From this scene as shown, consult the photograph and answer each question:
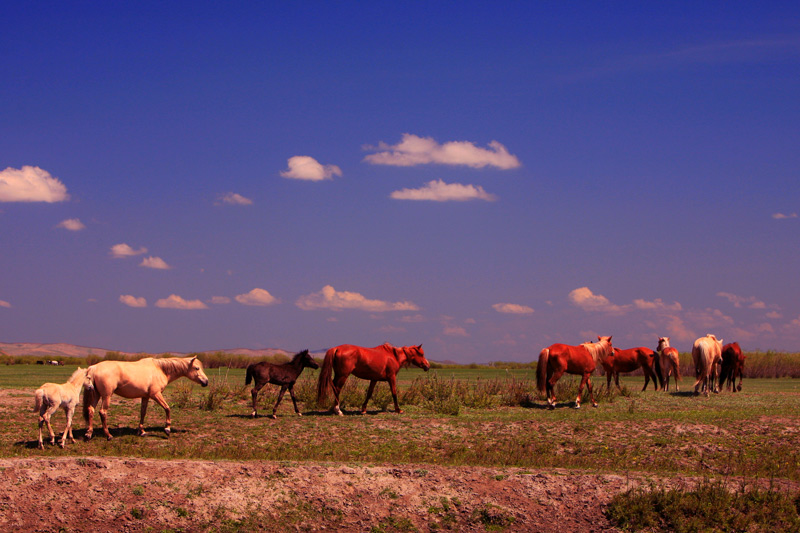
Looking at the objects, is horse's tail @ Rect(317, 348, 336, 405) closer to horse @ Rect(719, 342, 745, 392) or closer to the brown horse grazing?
the brown horse grazing

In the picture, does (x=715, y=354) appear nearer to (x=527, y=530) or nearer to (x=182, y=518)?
(x=527, y=530)

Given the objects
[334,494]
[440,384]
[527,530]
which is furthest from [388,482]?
[440,384]

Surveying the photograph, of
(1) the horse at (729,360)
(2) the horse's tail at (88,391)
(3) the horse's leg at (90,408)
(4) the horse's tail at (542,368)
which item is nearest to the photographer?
(3) the horse's leg at (90,408)

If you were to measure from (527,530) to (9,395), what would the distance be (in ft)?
52.1

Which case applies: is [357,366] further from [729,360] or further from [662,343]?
[729,360]

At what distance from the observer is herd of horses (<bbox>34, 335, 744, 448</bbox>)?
49.7 ft

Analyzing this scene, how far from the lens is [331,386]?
20.1 meters

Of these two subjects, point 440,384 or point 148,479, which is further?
point 440,384

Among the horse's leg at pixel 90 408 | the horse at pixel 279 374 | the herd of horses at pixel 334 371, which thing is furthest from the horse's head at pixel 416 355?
the horse's leg at pixel 90 408

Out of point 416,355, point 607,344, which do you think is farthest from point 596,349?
point 416,355

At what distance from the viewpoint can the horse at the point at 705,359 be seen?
2605cm

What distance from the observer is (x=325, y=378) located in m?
19.6

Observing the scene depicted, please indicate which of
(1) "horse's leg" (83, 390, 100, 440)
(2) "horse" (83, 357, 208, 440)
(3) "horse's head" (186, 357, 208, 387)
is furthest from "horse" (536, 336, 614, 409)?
(1) "horse's leg" (83, 390, 100, 440)

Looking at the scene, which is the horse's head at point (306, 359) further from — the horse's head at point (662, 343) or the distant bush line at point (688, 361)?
the distant bush line at point (688, 361)
